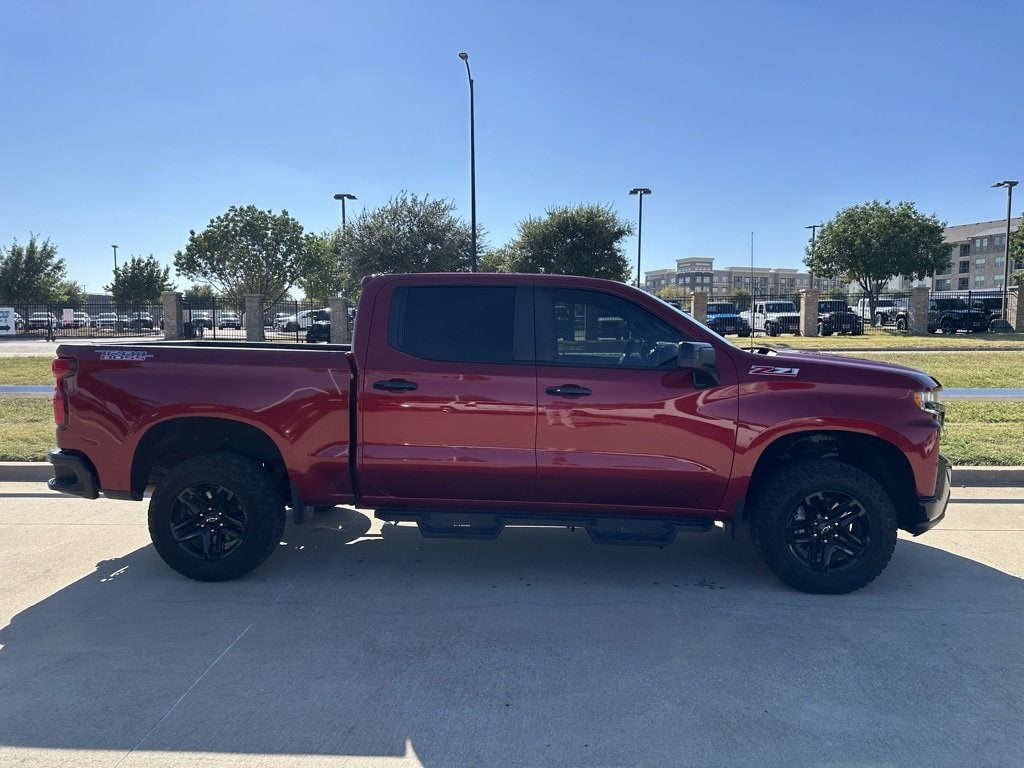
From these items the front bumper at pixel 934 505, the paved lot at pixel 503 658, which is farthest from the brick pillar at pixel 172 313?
the front bumper at pixel 934 505

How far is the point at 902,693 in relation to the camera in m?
3.44

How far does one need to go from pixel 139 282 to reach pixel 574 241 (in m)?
38.9

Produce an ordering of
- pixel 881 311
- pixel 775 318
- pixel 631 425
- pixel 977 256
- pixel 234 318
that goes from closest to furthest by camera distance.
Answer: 1. pixel 631 425
2. pixel 775 318
3. pixel 881 311
4. pixel 234 318
5. pixel 977 256

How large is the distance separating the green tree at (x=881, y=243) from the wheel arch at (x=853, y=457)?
123ft

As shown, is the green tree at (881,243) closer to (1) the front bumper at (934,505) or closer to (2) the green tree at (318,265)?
(2) the green tree at (318,265)

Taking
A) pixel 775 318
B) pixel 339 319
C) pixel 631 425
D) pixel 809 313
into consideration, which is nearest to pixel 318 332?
pixel 339 319

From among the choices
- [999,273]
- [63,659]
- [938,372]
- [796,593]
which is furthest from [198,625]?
[999,273]

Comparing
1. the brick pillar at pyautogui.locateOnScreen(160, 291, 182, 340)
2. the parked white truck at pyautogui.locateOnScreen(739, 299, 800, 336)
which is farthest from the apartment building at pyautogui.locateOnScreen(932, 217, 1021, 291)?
the brick pillar at pyautogui.locateOnScreen(160, 291, 182, 340)

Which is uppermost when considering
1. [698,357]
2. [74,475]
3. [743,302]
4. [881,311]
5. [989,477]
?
[743,302]

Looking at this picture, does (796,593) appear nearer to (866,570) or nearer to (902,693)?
(866,570)

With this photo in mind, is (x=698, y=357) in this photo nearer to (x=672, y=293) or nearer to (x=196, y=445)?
(x=196, y=445)

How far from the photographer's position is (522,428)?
4.50 m

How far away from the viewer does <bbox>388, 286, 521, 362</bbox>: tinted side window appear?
181 inches

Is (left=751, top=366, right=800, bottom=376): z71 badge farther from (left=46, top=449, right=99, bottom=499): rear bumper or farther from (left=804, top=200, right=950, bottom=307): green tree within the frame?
Result: (left=804, top=200, right=950, bottom=307): green tree
